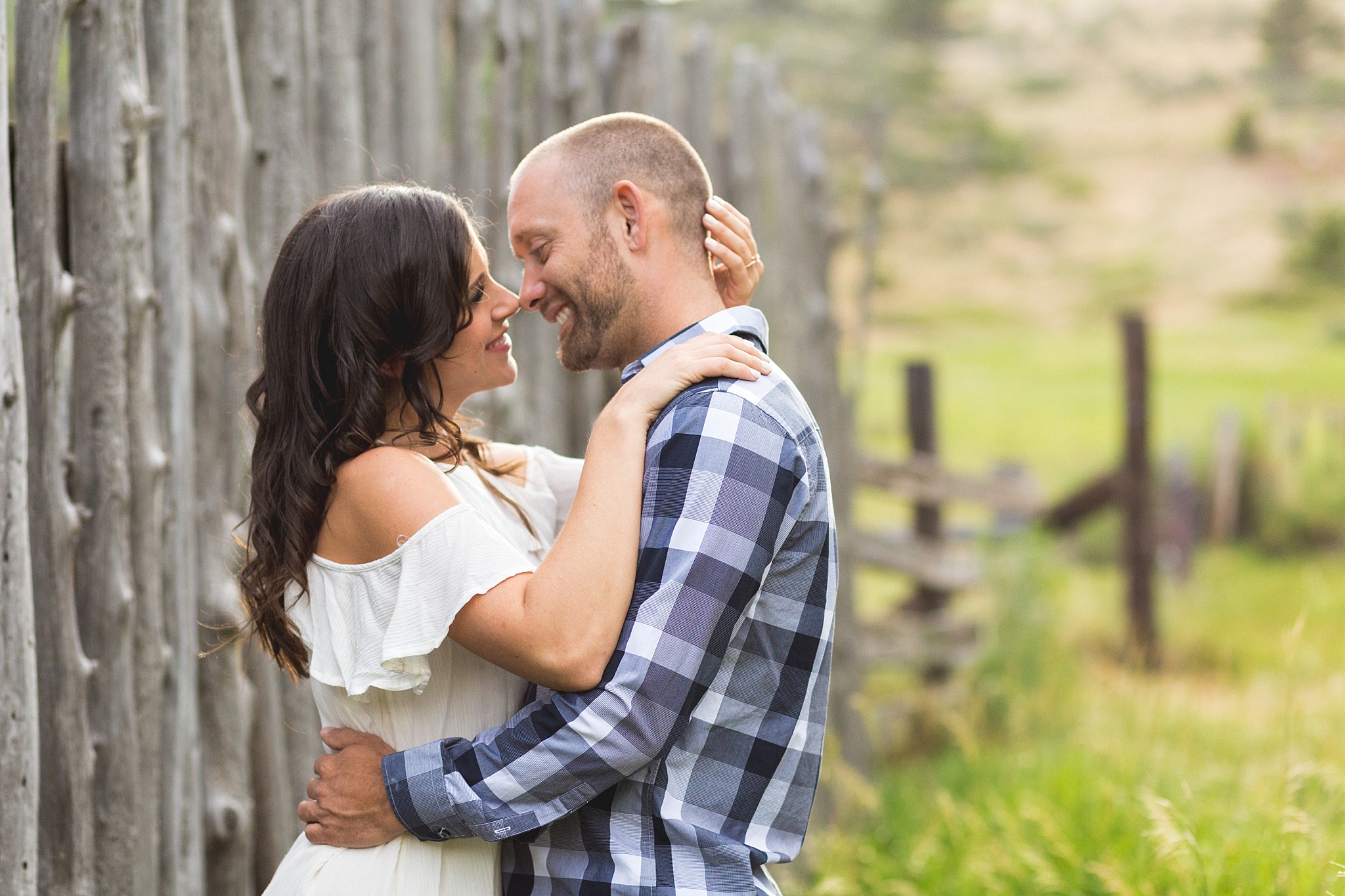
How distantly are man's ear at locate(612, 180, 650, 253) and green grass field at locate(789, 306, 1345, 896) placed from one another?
1521mm

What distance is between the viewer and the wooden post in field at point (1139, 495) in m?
7.47

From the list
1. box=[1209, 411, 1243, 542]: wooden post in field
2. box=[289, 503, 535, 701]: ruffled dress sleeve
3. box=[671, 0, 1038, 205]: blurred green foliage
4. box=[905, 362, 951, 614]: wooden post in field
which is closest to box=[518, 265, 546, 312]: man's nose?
box=[289, 503, 535, 701]: ruffled dress sleeve

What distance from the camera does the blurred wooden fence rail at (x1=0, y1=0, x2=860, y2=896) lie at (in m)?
1.91

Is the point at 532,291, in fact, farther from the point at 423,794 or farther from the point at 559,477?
the point at 423,794

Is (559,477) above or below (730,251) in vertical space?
below

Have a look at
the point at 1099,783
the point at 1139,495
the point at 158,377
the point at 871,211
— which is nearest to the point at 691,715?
the point at 158,377

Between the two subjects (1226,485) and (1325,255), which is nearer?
(1226,485)

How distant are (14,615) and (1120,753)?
381cm

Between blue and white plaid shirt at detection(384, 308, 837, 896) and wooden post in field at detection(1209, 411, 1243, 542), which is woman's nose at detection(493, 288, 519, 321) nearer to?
blue and white plaid shirt at detection(384, 308, 837, 896)

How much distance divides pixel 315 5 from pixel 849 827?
11.7ft

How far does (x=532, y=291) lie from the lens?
192 centimetres

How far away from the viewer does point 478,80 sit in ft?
9.92

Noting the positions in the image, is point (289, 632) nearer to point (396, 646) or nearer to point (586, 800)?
point (396, 646)

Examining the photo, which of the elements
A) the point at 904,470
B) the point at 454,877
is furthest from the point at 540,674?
the point at 904,470
